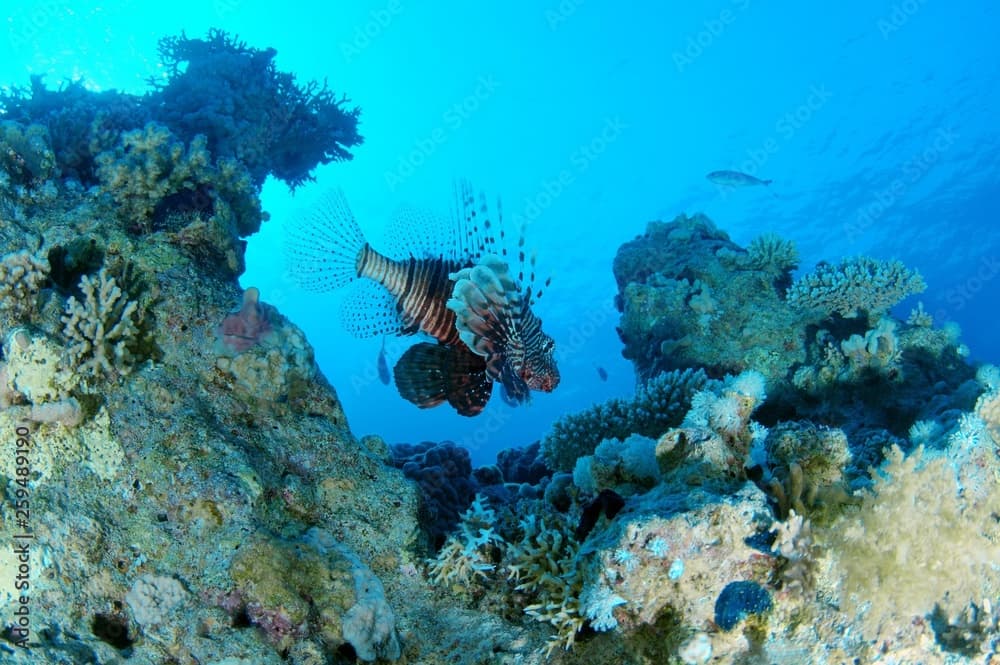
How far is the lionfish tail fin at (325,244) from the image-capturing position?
4449 mm

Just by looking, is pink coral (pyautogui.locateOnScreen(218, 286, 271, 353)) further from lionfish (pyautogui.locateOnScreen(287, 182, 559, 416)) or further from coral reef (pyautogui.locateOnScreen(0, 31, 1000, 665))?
lionfish (pyautogui.locateOnScreen(287, 182, 559, 416))

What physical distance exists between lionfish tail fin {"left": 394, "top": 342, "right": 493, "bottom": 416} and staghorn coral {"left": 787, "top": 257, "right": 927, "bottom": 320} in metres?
4.56

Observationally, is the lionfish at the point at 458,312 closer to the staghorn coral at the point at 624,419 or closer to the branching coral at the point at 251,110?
the staghorn coral at the point at 624,419

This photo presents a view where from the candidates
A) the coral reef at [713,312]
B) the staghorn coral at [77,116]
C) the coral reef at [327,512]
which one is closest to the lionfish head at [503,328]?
the coral reef at [327,512]

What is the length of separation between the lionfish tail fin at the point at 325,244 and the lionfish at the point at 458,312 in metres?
0.01

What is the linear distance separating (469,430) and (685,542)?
5416 cm

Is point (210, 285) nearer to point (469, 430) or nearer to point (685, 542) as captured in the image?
point (685, 542)

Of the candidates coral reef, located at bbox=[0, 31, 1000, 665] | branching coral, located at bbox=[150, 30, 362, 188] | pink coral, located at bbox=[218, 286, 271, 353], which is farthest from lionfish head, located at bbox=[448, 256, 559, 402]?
branching coral, located at bbox=[150, 30, 362, 188]

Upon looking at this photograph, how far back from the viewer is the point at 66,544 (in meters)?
2.53

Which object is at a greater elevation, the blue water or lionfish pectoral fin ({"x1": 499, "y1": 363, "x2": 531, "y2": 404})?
the blue water

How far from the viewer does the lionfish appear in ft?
11.5

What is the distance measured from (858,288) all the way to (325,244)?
18.9 ft

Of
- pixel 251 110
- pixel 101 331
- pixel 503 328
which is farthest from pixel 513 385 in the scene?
pixel 251 110

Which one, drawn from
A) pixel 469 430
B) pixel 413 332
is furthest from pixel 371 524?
pixel 469 430
